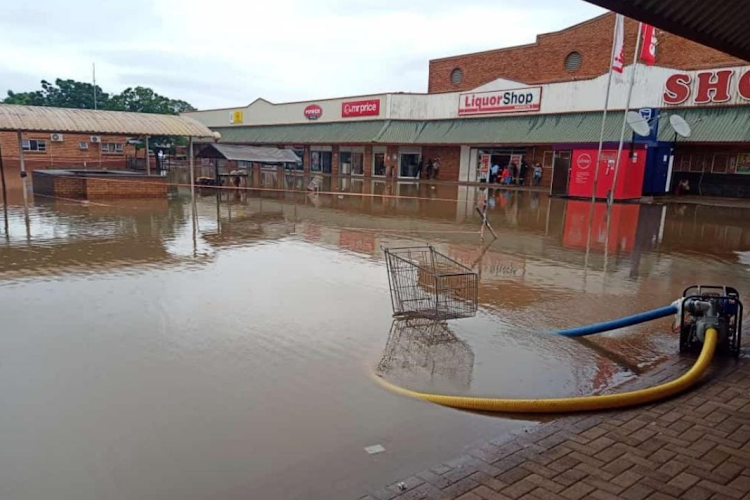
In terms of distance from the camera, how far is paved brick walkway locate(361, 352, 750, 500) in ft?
10.6

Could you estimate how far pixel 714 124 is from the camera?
25.9 m

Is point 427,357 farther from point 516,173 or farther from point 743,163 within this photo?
point 516,173

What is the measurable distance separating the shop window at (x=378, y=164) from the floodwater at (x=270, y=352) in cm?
3002

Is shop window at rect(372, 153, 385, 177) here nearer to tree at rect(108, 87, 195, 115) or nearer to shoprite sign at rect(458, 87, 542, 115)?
shoprite sign at rect(458, 87, 542, 115)

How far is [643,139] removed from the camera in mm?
24750

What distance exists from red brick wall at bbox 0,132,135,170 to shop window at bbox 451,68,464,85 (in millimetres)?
25388

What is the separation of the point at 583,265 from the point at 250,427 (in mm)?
8324

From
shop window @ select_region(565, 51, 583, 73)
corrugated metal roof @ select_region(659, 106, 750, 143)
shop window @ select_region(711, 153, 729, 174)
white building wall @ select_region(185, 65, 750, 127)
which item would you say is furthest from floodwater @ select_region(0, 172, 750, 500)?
shop window @ select_region(565, 51, 583, 73)

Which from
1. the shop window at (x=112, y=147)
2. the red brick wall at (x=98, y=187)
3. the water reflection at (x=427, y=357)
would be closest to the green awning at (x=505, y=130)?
the shop window at (x=112, y=147)

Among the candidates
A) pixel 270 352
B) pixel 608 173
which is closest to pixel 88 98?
pixel 608 173

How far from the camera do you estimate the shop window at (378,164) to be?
42844 mm

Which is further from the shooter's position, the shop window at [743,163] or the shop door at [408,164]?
the shop door at [408,164]

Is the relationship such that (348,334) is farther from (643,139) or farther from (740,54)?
(643,139)

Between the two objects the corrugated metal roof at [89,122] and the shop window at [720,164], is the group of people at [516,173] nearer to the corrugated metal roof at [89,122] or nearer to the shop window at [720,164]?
the shop window at [720,164]
